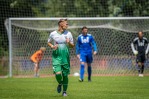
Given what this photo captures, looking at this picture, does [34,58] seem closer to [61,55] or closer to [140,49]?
[140,49]

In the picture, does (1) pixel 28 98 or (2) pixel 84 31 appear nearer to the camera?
(1) pixel 28 98

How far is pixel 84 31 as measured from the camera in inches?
792

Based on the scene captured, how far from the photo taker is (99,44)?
26141 mm

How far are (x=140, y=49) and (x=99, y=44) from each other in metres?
2.42

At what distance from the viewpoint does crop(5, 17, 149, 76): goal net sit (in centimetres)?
2564

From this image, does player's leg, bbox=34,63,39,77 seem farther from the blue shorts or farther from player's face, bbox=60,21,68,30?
player's face, bbox=60,21,68,30

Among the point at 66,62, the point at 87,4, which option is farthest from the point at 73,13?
the point at 66,62

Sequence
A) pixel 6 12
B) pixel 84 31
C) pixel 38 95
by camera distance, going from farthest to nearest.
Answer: pixel 6 12
pixel 84 31
pixel 38 95

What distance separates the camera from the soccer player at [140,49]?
79.8 feet

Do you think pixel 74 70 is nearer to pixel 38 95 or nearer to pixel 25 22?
pixel 25 22

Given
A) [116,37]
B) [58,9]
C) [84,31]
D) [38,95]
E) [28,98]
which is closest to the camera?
[28,98]

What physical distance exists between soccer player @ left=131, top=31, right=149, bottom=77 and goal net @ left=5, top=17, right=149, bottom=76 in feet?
3.38

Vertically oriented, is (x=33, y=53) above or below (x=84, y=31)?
below

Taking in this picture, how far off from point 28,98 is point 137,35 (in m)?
14.3
